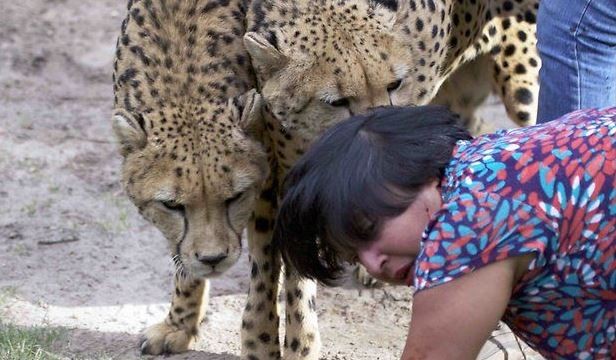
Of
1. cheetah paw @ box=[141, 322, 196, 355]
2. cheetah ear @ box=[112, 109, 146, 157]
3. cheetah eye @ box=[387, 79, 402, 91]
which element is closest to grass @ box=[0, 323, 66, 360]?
cheetah paw @ box=[141, 322, 196, 355]

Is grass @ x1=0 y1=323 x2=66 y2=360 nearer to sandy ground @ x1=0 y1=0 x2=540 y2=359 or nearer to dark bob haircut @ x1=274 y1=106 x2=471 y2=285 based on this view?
sandy ground @ x1=0 y1=0 x2=540 y2=359

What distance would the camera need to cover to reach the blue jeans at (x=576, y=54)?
3402 mm

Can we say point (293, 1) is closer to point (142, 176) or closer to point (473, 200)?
point (142, 176)

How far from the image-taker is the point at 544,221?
227 centimetres

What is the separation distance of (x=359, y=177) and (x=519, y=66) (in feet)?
8.71

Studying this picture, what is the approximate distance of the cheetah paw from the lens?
4434 millimetres

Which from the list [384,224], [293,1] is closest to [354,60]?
[293,1]

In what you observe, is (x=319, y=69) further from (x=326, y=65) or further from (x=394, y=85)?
(x=394, y=85)

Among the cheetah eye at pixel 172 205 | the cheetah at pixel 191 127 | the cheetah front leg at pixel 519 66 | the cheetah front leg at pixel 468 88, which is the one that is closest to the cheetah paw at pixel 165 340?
the cheetah at pixel 191 127

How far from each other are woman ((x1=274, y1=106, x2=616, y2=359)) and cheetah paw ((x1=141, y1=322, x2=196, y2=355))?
79.4 inches

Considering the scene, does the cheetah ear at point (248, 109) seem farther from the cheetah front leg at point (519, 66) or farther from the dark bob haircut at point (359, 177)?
the cheetah front leg at point (519, 66)

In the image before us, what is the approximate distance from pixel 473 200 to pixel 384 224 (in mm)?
191

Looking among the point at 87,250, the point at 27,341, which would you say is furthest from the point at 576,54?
the point at 87,250

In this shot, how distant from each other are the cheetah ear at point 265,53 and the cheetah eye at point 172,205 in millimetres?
525
